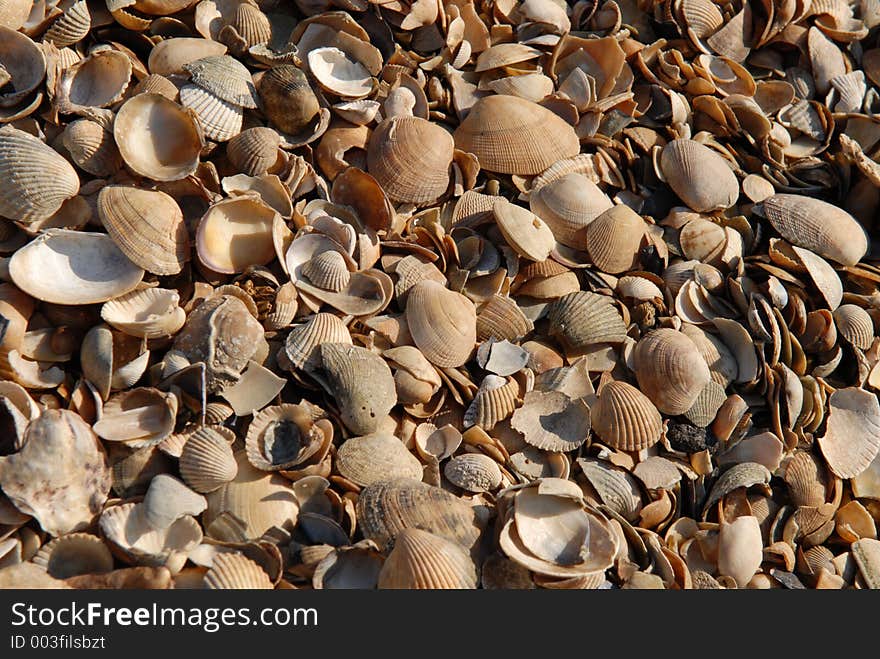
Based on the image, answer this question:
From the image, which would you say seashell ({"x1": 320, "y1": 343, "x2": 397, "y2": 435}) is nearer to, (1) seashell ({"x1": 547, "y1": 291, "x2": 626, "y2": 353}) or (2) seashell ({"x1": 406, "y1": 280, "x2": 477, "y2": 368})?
(2) seashell ({"x1": 406, "y1": 280, "x2": 477, "y2": 368})

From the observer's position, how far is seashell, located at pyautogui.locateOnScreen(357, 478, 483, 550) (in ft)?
9.20

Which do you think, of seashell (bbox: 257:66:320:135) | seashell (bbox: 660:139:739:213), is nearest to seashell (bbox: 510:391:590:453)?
seashell (bbox: 660:139:739:213)

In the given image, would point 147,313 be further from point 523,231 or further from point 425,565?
point 523,231

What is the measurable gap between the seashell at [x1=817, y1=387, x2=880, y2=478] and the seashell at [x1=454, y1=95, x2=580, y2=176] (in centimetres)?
167

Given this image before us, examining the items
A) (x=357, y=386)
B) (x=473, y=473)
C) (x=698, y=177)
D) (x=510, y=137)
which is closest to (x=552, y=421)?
(x=473, y=473)

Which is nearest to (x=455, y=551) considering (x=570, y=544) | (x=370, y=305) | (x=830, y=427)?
(x=570, y=544)

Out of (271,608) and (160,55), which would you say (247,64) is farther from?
(271,608)

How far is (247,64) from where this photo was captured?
3.89 metres

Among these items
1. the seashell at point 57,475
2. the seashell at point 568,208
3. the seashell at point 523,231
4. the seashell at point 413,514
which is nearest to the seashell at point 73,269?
the seashell at point 57,475

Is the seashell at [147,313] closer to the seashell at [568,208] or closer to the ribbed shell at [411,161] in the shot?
the ribbed shell at [411,161]

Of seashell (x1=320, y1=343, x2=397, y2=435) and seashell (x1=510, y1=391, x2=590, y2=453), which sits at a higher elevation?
seashell (x1=320, y1=343, x2=397, y2=435)

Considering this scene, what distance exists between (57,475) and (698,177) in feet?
10.0

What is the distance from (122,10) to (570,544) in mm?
2984

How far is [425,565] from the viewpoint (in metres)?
2.61
